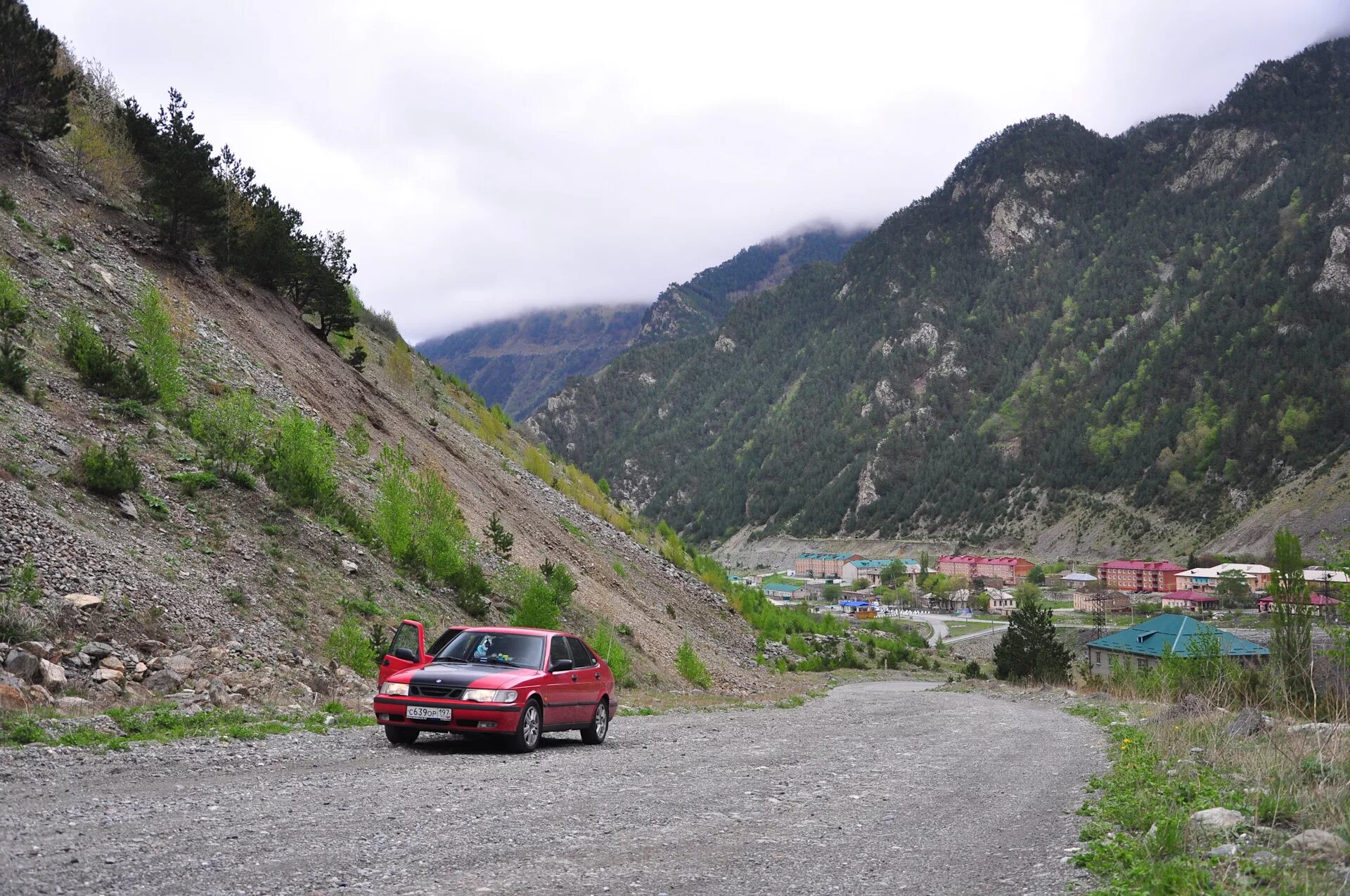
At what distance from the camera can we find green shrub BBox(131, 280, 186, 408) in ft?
67.2

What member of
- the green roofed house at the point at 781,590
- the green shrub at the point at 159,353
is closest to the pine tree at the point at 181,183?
the green shrub at the point at 159,353

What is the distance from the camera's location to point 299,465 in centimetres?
2119

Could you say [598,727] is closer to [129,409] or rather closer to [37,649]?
[37,649]

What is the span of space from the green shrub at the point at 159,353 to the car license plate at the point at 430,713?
12974 mm

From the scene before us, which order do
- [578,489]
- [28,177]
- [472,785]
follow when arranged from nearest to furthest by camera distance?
[472,785]
[28,177]
[578,489]

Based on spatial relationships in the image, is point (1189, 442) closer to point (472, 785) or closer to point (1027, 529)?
→ point (1027, 529)

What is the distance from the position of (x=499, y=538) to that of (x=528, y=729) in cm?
1694

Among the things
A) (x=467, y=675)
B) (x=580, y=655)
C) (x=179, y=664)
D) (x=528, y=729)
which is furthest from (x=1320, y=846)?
(x=179, y=664)

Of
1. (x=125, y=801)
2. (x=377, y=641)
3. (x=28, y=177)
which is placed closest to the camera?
(x=125, y=801)

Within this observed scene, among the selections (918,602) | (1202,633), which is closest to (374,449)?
(1202,633)

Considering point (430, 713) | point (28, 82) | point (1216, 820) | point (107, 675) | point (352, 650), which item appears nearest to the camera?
point (1216, 820)

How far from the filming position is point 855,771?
450 inches

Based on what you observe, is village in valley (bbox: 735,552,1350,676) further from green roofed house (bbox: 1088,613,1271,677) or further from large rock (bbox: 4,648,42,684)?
large rock (bbox: 4,648,42,684)

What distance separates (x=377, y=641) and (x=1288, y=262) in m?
222
